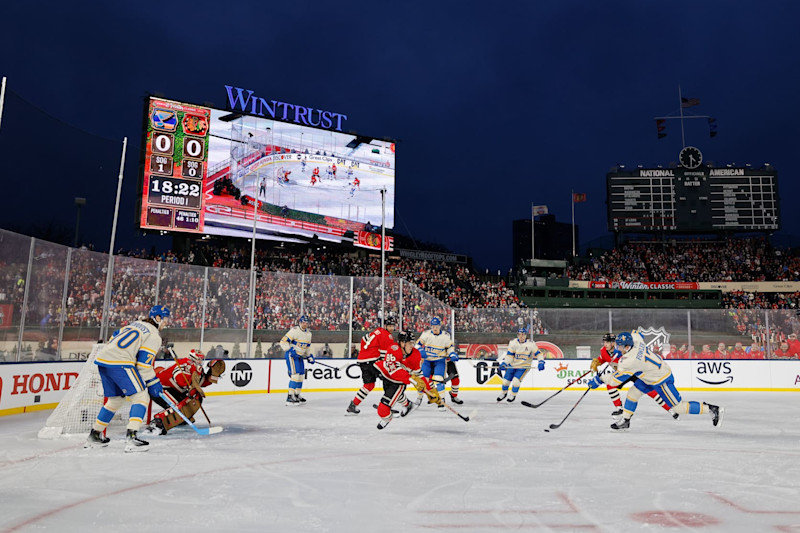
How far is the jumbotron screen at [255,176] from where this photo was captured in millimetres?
23391

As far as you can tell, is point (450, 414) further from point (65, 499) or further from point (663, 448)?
point (65, 499)

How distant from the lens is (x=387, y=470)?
510cm

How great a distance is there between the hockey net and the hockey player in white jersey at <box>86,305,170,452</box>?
0.97 m

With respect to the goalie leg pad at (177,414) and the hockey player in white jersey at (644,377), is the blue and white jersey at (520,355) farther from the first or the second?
the goalie leg pad at (177,414)

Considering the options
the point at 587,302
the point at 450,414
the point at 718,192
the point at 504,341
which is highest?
the point at 718,192

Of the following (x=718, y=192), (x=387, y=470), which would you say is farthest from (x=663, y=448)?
(x=718, y=192)

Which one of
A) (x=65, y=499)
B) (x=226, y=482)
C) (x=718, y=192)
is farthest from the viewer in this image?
(x=718, y=192)

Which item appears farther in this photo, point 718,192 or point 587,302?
point 718,192

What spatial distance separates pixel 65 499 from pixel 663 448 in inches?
232

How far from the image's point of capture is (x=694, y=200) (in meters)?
34.8

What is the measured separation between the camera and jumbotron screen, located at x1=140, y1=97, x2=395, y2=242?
76.7 ft

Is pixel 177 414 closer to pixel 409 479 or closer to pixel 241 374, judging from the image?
pixel 409 479

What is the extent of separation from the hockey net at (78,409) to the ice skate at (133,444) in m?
1.39

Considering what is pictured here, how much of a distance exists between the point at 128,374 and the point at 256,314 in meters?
8.67
